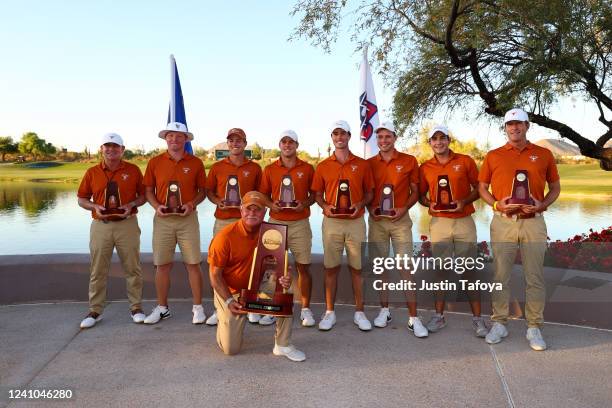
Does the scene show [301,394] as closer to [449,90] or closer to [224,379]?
[224,379]

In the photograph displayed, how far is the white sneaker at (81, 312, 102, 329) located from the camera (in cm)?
466

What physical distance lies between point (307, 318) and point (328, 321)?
23 cm

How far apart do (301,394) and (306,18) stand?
601 centimetres

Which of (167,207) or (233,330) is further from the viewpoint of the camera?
(167,207)

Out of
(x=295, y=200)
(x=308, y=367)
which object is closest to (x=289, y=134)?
(x=295, y=200)

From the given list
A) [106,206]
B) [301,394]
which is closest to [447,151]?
[301,394]

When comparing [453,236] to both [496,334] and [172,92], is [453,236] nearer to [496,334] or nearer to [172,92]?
[496,334]

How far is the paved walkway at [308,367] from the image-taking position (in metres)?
3.30

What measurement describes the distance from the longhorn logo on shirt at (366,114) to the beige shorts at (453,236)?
339 centimetres

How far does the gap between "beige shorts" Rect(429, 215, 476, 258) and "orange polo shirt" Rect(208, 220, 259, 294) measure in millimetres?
1805

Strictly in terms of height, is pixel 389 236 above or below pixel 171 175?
below

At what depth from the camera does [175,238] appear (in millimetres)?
4922

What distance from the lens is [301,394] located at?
334 cm

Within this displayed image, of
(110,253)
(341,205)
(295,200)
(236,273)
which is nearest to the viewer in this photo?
(236,273)
